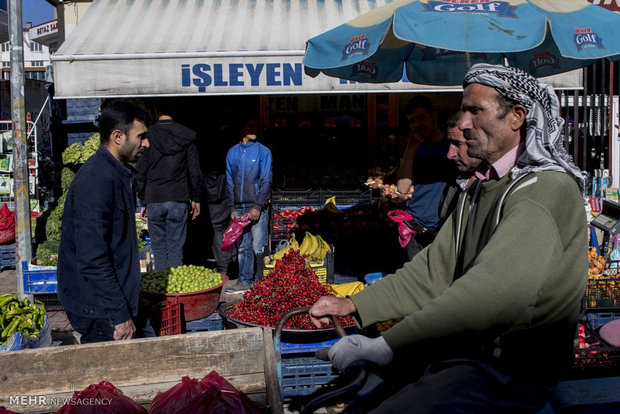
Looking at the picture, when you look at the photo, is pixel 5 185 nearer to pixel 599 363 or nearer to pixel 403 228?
pixel 403 228

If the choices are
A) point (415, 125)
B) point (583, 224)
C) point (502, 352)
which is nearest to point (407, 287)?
point (502, 352)

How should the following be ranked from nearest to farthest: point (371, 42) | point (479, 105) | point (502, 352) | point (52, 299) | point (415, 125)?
1. point (502, 352)
2. point (479, 105)
3. point (371, 42)
4. point (415, 125)
5. point (52, 299)

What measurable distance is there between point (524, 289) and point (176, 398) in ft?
5.11

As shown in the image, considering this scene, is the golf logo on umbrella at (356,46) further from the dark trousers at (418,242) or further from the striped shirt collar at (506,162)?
the striped shirt collar at (506,162)

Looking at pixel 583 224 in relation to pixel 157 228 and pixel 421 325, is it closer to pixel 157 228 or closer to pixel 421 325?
pixel 421 325

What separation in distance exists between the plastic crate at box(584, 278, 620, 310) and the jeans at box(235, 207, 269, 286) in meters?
4.17

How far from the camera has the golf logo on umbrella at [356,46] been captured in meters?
4.41

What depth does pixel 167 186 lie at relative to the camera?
7.08 meters

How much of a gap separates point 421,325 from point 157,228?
230 inches

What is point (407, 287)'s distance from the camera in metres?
2.49

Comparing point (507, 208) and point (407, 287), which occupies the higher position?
point (507, 208)

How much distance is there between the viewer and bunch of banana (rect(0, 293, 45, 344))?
4.67 meters

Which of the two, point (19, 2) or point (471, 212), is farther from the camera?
point (19, 2)

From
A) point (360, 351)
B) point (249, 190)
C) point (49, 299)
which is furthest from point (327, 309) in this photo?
point (249, 190)
